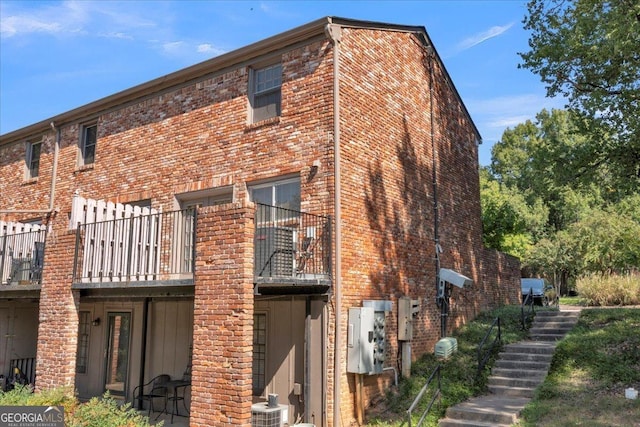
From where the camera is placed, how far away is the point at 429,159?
45.8 feet

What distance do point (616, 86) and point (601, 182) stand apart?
3.31m

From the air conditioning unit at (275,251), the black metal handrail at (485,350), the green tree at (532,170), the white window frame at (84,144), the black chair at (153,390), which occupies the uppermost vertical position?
the green tree at (532,170)

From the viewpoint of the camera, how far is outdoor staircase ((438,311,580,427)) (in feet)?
30.6

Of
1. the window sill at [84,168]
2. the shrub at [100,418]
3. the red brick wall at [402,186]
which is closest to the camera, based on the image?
the shrub at [100,418]

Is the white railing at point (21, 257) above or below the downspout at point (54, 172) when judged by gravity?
below

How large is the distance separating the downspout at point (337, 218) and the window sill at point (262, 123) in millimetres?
1504

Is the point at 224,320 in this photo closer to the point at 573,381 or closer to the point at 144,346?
the point at 144,346

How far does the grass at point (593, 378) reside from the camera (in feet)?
28.9

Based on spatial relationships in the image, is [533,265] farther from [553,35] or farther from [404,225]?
[404,225]

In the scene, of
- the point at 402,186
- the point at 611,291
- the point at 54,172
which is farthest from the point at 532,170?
the point at 54,172

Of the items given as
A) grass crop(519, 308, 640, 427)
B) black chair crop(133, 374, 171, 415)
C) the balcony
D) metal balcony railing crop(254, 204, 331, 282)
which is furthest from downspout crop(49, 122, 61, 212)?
grass crop(519, 308, 640, 427)

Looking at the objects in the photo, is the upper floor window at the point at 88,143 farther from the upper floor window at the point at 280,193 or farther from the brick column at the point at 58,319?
the upper floor window at the point at 280,193

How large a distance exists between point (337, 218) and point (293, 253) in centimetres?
118

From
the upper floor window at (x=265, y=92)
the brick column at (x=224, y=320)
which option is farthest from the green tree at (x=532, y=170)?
the brick column at (x=224, y=320)
